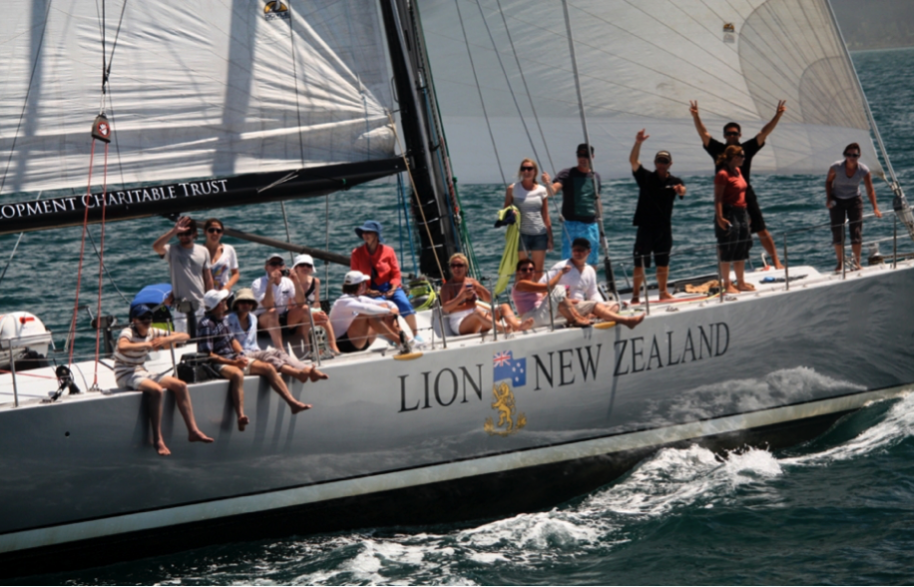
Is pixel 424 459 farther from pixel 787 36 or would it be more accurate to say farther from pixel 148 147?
pixel 787 36

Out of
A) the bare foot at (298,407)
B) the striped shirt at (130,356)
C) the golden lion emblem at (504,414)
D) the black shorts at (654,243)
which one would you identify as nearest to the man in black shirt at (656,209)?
the black shorts at (654,243)

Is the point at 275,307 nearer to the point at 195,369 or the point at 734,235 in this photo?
the point at 195,369

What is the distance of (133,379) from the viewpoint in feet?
26.2

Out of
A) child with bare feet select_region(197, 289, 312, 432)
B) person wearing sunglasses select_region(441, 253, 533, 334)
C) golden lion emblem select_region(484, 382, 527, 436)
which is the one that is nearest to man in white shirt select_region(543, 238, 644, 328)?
person wearing sunglasses select_region(441, 253, 533, 334)

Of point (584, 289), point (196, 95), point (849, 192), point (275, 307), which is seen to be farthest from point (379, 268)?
point (849, 192)

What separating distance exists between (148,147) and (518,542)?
4587mm

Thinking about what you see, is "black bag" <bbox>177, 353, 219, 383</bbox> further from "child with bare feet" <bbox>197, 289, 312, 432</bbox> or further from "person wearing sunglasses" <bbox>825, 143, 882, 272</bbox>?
"person wearing sunglasses" <bbox>825, 143, 882, 272</bbox>

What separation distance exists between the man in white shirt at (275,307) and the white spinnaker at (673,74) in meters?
3.76

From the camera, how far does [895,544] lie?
7.86 meters

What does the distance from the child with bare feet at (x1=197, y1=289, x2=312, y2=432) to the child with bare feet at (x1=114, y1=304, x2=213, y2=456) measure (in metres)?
0.21

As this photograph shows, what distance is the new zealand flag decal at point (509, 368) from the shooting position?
29.2ft

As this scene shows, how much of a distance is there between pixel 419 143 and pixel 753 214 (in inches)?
133

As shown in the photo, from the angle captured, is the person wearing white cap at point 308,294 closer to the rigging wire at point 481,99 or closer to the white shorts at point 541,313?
the white shorts at point 541,313

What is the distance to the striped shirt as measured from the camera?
7887 millimetres
